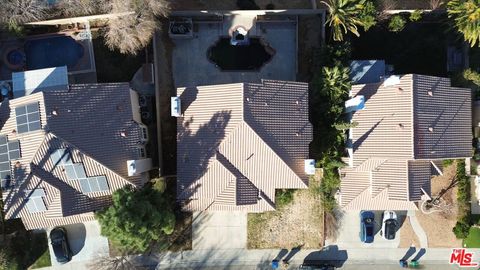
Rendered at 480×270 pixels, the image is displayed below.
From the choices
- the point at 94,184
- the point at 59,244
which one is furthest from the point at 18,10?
the point at 59,244

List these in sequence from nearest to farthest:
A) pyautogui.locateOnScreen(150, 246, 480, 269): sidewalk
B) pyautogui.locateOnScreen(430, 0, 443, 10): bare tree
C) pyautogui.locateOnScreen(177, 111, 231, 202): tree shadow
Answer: pyautogui.locateOnScreen(177, 111, 231, 202): tree shadow → pyautogui.locateOnScreen(430, 0, 443, 10): bare tree → pyautogui.locateOnScreen(150, 246, 480, 269): sidewalk

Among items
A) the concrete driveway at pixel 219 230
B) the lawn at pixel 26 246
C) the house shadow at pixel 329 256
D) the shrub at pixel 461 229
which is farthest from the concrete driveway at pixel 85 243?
the shrub at pixel 461 229

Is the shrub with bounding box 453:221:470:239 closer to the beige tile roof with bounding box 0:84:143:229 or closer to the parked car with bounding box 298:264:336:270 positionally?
the parked car with bounding box 298:264:336:270

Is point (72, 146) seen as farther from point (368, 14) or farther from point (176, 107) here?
point (368, 14)

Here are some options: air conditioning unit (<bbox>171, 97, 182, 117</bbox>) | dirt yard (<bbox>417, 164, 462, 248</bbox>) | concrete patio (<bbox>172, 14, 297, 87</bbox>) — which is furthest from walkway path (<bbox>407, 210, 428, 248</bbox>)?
air conditioning unit (<bbox>171, 97, 182, 117</bbox>)

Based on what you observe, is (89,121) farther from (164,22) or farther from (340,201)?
(340,201)

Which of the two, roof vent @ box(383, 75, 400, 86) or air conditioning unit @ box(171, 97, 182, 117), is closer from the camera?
roof vent @ box(383, 75, 400, 86)

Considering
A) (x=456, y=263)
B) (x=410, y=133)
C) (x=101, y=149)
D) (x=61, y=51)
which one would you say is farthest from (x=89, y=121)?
(x=456, y=263)
